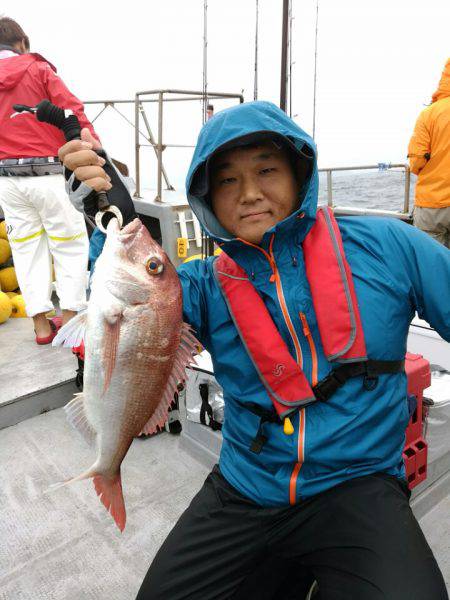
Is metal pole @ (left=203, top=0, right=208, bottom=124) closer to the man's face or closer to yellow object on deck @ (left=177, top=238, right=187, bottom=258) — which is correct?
the man's face

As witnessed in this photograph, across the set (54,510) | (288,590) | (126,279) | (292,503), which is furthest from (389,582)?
(54,510)

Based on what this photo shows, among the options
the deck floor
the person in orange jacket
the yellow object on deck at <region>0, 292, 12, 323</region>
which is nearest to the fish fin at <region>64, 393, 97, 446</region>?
the deck floor

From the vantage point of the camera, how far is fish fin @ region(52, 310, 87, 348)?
144 cm

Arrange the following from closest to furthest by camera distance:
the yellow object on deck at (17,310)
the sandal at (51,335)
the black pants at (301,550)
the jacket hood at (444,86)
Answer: the black pants at (301,550) → the sandal at (51,335) → the jacket hood at (444,86) → the yellow object on deck at (17,310)

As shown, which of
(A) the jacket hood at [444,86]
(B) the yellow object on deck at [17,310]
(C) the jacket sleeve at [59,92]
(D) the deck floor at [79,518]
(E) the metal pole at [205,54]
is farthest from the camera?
(B) the yellow object on deck at [17,310]

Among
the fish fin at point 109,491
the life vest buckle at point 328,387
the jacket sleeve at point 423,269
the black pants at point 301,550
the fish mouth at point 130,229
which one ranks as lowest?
the black pants at point 301,550

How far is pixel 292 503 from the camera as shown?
1590mm

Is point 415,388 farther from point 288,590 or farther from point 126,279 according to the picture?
point 126,279

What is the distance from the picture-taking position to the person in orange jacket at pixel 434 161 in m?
4.48

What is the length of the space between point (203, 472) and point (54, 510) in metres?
0.83

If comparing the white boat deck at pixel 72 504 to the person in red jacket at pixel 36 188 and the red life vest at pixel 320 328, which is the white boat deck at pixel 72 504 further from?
the red life vest at pixel 320 328

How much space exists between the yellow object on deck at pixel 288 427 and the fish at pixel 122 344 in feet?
1.41

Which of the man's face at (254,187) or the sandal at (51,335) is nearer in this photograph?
the man's face at (254,187)

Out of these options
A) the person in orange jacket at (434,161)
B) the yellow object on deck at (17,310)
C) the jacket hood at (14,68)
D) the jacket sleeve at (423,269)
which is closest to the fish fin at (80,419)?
the jacket sleeve at (423,269)
